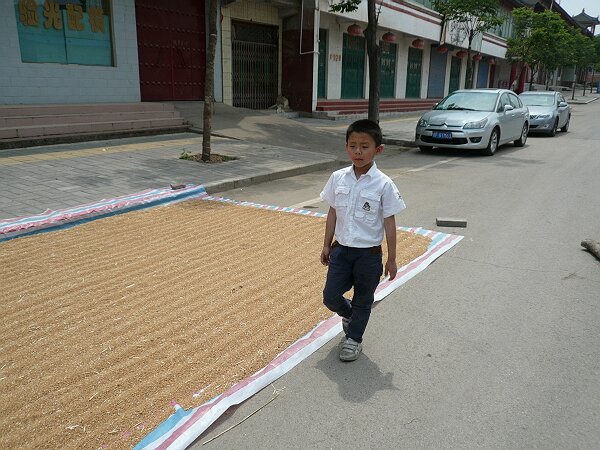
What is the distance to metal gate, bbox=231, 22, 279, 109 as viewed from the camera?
56.4 feet

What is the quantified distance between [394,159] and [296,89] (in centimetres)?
863

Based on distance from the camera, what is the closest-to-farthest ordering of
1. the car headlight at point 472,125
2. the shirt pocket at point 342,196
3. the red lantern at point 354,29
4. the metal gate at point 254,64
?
the shirt pocket at point 342,196
the car headlight at point 472,125
the metal gate at point 254,64
the red lantern at point 354,29

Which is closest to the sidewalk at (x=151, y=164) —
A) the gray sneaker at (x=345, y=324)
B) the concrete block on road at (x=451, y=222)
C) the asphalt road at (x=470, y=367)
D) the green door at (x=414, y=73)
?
the concrete block on road at (x=451, y=222)

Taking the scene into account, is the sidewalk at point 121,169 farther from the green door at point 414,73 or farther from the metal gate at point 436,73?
the metal gate at point 436,73

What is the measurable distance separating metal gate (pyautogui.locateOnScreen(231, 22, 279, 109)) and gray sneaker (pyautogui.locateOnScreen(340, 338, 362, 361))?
15315mm

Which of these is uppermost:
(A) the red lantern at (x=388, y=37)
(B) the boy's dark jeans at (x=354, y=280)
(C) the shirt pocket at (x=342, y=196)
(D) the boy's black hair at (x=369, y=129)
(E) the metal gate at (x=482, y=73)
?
(A) the red lantern at (x=388, y=37)

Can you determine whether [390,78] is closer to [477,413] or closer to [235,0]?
[235,0]

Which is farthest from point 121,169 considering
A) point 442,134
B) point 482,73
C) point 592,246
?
point 482,73

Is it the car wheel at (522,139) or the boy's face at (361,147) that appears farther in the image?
the car wheel at (522,139)

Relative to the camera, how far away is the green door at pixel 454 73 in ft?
109

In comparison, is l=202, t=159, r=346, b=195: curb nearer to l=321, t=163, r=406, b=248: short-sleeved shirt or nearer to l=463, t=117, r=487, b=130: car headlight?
l=463, t=117, r=487, b=130: car headlight

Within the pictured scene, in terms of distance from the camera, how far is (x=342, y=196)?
3.01 m

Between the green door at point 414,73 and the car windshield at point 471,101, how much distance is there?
1516 centimetres

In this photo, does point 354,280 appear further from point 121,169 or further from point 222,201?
point 121,169
